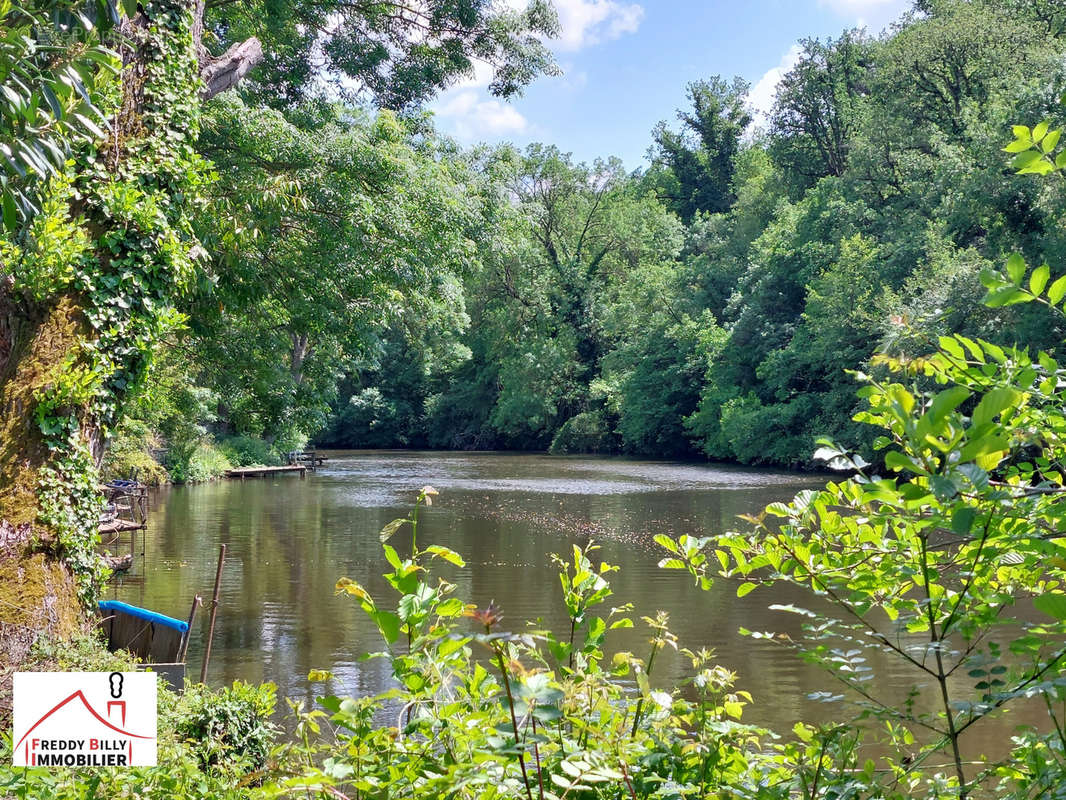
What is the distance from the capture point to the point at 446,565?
13.6m

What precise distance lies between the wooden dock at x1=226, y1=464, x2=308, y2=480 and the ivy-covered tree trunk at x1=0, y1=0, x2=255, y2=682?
24382 mm

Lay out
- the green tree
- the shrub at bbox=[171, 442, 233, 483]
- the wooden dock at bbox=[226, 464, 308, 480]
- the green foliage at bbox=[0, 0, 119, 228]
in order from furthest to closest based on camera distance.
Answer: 1. the green tree
2. the wooden dock at bbox=[226, 464, 308, 480]
3. the shrub at bbox=[171, 442, 233, 483]
4. the green foliage at bbox=[0, 0, 119, 228]

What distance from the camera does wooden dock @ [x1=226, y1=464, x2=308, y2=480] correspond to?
3062 centimetres

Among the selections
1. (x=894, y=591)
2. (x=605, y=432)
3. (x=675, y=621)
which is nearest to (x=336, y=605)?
(x=675, y=621)

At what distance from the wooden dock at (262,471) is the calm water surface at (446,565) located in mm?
1033

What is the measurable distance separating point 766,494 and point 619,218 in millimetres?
27152

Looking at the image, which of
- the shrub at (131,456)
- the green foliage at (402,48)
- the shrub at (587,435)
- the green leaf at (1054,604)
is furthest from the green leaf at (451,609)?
the shrub at (587,435)

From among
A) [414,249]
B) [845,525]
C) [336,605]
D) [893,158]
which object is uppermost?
[893,158]

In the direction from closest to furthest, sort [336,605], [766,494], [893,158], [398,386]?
[336,605] → [766,494] → [893,158] → [398,386]

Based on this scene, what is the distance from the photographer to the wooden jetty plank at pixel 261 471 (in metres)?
30.6

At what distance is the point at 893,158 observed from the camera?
3438 cm

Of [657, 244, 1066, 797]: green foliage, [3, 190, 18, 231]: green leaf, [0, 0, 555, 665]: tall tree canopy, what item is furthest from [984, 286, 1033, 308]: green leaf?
[0, 0, 555, 665]: tall tree canopy

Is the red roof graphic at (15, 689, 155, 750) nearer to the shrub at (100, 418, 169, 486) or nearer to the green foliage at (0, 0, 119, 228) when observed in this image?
the green foliage at (0, 0, 119, 228)

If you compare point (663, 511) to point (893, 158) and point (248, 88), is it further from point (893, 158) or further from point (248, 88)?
point (893, 158)
